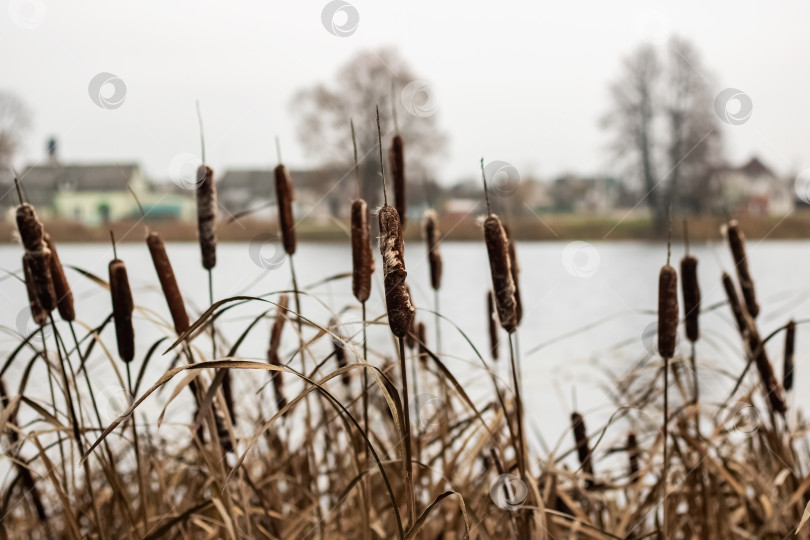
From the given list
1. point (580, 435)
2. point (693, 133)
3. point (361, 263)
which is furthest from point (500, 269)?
point (693, 133)

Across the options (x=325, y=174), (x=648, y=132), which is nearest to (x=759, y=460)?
(x=325, y=174)

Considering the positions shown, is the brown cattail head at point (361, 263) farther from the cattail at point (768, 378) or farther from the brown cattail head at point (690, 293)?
the cattail at point (768, 378)

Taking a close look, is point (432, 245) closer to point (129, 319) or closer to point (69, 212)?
point (129, 319)

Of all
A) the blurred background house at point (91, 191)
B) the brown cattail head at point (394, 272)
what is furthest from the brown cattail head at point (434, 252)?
the blurred background house at point (91, 191)

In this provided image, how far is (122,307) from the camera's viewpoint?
107 centimetres

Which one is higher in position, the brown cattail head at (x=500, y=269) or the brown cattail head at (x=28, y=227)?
the brown cattail head at (x=28, y=227)

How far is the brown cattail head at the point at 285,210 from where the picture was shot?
134 centimetres

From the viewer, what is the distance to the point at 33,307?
1.19 meters

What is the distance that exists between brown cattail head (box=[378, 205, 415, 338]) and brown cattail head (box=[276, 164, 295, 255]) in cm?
67

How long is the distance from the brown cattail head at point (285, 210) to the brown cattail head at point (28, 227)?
416 mm

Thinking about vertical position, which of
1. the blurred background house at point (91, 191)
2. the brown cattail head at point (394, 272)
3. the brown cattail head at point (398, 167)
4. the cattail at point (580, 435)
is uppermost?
the blurred background house at point (91, 191)

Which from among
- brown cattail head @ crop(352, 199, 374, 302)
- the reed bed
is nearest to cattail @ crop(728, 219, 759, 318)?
the reed bed

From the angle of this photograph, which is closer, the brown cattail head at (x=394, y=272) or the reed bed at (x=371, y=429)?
the brown cattail head at (x=394, y=272)

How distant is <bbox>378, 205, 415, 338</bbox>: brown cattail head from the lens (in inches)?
26.6
